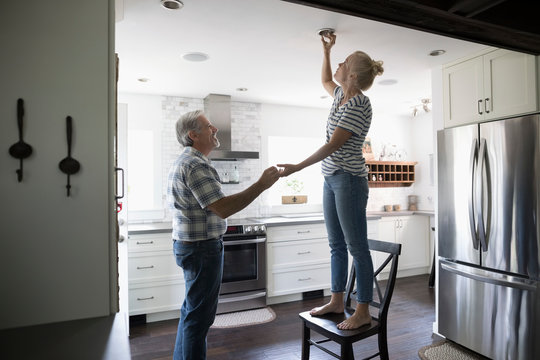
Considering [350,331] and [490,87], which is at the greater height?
[490,87]

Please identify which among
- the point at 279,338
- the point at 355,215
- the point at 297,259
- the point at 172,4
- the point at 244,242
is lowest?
the point at 279,338

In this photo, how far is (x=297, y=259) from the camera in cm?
440

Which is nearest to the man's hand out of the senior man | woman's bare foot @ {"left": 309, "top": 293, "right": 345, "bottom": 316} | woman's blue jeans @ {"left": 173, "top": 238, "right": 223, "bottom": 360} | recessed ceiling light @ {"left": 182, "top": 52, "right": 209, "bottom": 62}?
the senior man

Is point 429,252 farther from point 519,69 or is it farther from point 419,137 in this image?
point 519,69

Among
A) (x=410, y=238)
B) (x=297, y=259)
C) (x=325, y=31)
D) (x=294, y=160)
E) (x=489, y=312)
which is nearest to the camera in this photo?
(x=325, y=31)

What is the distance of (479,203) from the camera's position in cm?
288

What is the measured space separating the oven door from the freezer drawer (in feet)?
5.94

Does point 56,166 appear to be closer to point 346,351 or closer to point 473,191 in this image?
point 346,351

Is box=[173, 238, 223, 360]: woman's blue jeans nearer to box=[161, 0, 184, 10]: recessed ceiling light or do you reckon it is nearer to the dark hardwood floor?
the dark hardwood floor

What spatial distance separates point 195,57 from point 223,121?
1382 millimetres

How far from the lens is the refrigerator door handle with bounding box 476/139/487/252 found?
2844 mm

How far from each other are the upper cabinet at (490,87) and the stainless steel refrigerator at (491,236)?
0.53ft

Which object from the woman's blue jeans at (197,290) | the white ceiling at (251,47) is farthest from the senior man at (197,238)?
the white ceiling at (251,47)

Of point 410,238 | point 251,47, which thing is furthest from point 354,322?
point 410,238
